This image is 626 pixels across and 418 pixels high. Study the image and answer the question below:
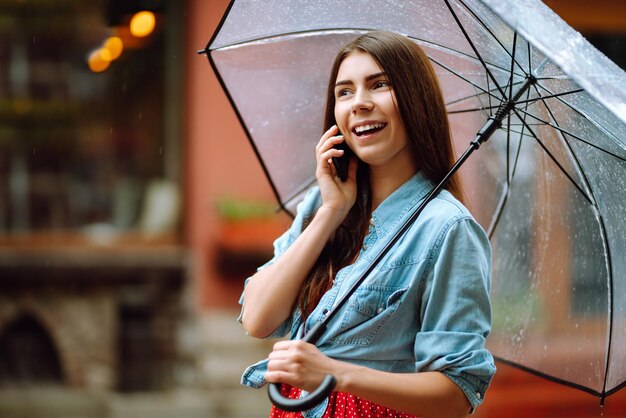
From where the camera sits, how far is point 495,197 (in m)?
2.75

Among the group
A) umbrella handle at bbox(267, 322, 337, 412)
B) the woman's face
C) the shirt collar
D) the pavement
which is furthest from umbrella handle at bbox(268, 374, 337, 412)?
the pavement

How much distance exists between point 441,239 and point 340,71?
46cm

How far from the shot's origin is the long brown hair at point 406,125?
2.03m

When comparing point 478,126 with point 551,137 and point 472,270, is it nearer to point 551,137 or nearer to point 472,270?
point 551,137

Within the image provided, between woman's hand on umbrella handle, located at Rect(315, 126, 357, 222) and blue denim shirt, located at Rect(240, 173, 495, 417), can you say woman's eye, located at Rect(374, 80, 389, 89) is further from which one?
blue denim shirt, located at Rect(240, 173, 495, 417)

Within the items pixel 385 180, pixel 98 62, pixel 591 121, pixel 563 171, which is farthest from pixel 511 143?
pixel 98 62

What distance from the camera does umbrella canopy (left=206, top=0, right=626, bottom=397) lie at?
7.35 feet

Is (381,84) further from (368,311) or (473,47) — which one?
(368,311)

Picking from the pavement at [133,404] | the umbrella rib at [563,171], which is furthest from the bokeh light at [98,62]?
the umbrella rib at [563,171]

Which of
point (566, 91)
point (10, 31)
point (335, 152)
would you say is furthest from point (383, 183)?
point (10, 31)

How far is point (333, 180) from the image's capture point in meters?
2.14

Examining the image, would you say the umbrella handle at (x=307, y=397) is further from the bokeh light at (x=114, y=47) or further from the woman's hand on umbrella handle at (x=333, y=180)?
the bokeh light at (x=114, y=47)

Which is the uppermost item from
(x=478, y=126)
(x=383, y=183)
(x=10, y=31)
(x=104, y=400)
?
(x=10, y=31)

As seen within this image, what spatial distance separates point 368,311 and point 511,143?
792 millimetres
